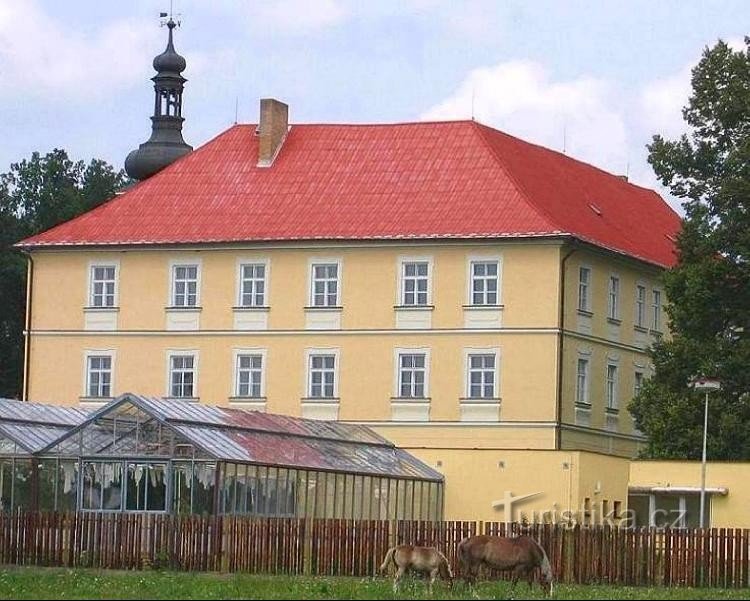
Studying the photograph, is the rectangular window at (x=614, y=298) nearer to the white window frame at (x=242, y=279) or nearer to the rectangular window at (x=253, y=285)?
the white window frame at (x=242, y=279)

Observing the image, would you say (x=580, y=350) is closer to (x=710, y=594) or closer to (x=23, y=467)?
(x=23, y=467)

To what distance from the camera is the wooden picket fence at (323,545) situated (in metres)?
41.8

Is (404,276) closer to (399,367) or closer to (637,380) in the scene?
(399,367)

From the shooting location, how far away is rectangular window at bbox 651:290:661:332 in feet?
239

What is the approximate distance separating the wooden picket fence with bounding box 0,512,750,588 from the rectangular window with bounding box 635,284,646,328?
27.9m

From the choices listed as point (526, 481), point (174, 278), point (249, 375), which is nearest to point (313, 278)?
point (249, 375)

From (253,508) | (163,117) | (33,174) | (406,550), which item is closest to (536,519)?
(253,508)

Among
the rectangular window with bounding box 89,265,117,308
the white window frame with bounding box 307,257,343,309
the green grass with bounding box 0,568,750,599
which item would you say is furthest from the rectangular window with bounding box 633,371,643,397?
the green grass with bounding box 0,568,750,599

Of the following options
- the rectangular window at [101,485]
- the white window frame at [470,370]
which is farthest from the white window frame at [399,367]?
the rectangular window at [101,485]

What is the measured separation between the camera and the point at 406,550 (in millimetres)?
37062

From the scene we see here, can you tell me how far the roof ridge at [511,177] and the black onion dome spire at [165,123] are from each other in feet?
71.0

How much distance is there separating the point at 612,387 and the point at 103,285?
1562 cm

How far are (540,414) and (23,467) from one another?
18511 millimetres

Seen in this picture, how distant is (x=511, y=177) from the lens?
6781 cm
